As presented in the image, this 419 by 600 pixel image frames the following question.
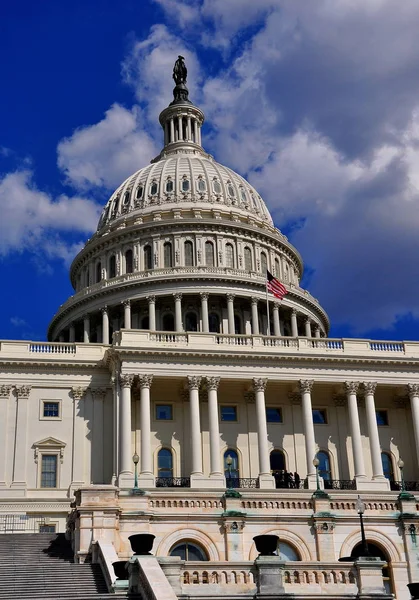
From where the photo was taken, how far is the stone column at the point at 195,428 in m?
64.5

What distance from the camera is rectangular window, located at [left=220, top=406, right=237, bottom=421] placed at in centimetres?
7019

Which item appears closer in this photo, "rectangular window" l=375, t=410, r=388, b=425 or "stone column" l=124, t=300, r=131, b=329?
"rectangular window" l=375, t=410, r=388, b=425

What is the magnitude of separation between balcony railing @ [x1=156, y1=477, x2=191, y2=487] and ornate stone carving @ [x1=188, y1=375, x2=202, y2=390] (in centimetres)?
662

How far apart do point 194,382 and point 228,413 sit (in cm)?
480

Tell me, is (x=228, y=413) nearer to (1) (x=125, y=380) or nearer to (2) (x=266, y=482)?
(2) (x=266, y=482)

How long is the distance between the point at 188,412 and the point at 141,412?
4.88 meters

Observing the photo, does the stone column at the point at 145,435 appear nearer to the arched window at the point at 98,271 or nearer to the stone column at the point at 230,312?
the stone column at the point at 230,312

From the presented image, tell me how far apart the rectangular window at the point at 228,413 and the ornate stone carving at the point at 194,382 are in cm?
415

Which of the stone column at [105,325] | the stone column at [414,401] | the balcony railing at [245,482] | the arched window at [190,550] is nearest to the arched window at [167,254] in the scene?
Answer: the stone column at [105,325]

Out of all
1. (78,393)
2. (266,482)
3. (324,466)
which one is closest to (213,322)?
(78,393)

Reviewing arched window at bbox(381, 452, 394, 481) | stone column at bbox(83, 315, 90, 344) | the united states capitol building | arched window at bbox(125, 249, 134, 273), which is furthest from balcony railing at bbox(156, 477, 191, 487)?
arched window at bbox(125, 249, 134, 273)

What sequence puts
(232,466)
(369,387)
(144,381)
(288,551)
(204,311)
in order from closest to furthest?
(288,551)
(144,381)
(232,466)
(369,387)
(204,311)

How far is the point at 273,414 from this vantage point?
71250 mm

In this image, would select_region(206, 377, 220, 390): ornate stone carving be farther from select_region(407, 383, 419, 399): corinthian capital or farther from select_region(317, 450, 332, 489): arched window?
select_region(407, 383, 419, 399): corinthian capital
